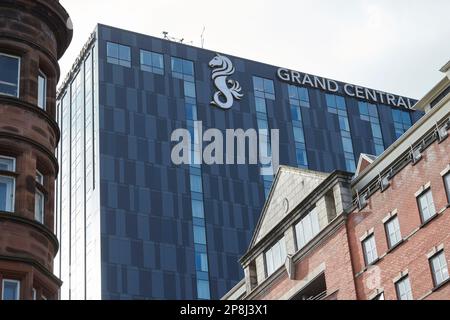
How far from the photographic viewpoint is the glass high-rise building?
9625cm

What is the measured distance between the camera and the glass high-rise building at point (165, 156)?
9625 cm

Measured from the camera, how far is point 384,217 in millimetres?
48250

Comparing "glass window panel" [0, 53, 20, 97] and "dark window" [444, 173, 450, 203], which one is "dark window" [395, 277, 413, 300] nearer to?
"dark window" [444, 173, 450, 203]

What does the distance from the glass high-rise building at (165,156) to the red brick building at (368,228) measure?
37637 millimetres

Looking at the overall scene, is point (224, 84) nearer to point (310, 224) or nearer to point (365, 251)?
point (310, 224)

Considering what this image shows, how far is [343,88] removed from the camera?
393ft

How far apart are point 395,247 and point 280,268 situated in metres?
9.82

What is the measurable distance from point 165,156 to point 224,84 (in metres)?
13.0

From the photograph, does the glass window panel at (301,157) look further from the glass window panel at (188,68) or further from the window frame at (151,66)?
the window frame at (151,66)

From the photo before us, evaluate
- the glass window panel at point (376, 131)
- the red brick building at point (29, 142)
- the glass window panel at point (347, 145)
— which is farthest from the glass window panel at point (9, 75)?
the glass window panel at point (376, 131)

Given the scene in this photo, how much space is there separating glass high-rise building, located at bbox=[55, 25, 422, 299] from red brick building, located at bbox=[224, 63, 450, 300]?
123 feet
